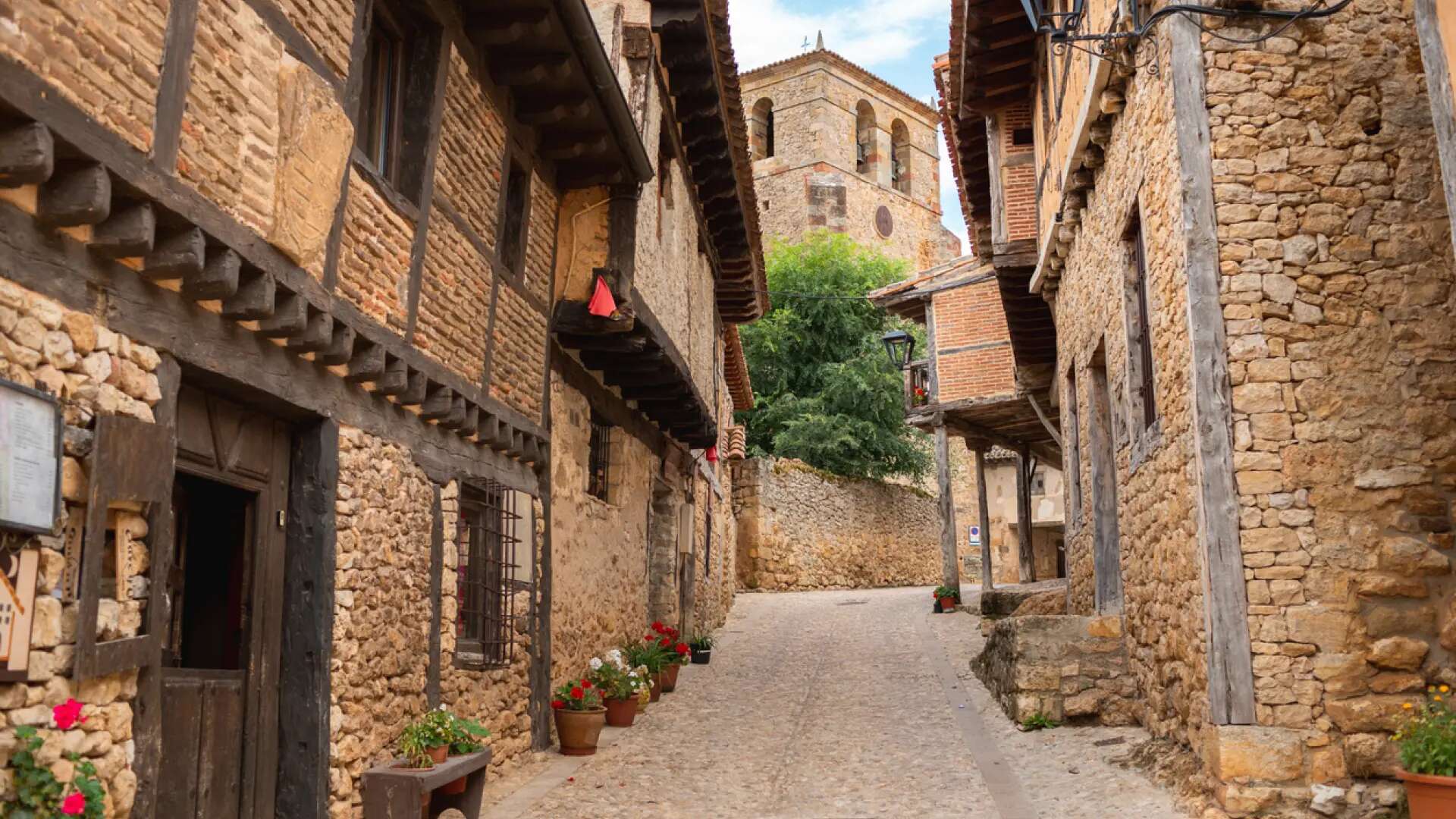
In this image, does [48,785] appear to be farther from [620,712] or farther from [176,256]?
[620,712]

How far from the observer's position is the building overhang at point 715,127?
1101cm

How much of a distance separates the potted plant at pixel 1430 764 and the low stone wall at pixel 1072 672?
3189 millimetres

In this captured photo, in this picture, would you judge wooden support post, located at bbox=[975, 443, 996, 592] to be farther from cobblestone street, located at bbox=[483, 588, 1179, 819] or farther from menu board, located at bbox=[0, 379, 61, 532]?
menu board, located at bbox=[0, 379, 61, 532]

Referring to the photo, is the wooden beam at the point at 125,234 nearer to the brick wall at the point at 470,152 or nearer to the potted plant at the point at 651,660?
the brick wall at the point at 470,152

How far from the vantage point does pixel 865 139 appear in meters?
43.6

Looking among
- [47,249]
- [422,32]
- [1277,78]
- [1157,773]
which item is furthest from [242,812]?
[1277,78]

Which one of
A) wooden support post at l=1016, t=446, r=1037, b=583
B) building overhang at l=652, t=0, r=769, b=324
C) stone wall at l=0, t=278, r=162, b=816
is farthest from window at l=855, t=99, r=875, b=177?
stone wall at l=0, t=278, r=162, b=816

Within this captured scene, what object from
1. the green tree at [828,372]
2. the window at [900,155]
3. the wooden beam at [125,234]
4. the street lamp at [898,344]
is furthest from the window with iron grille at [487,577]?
the window at [900,155]

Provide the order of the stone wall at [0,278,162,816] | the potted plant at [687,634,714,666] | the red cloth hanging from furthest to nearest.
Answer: the potted plant at [687,634,714,666] → the red cloth hanging → the stone wall at [0,278,162,816]

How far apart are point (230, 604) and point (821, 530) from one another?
20518 mm

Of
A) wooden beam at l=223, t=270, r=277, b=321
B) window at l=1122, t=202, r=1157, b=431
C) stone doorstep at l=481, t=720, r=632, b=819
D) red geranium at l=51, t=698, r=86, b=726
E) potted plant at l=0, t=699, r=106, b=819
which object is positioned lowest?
stone doorstep at l=481, t=720, r=632, b=819

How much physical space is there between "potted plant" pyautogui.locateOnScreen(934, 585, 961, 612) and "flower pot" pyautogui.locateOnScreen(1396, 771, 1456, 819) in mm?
13612

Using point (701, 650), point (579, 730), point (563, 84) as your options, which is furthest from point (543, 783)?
point (701, 650)

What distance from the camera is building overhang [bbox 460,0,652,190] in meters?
7.02
